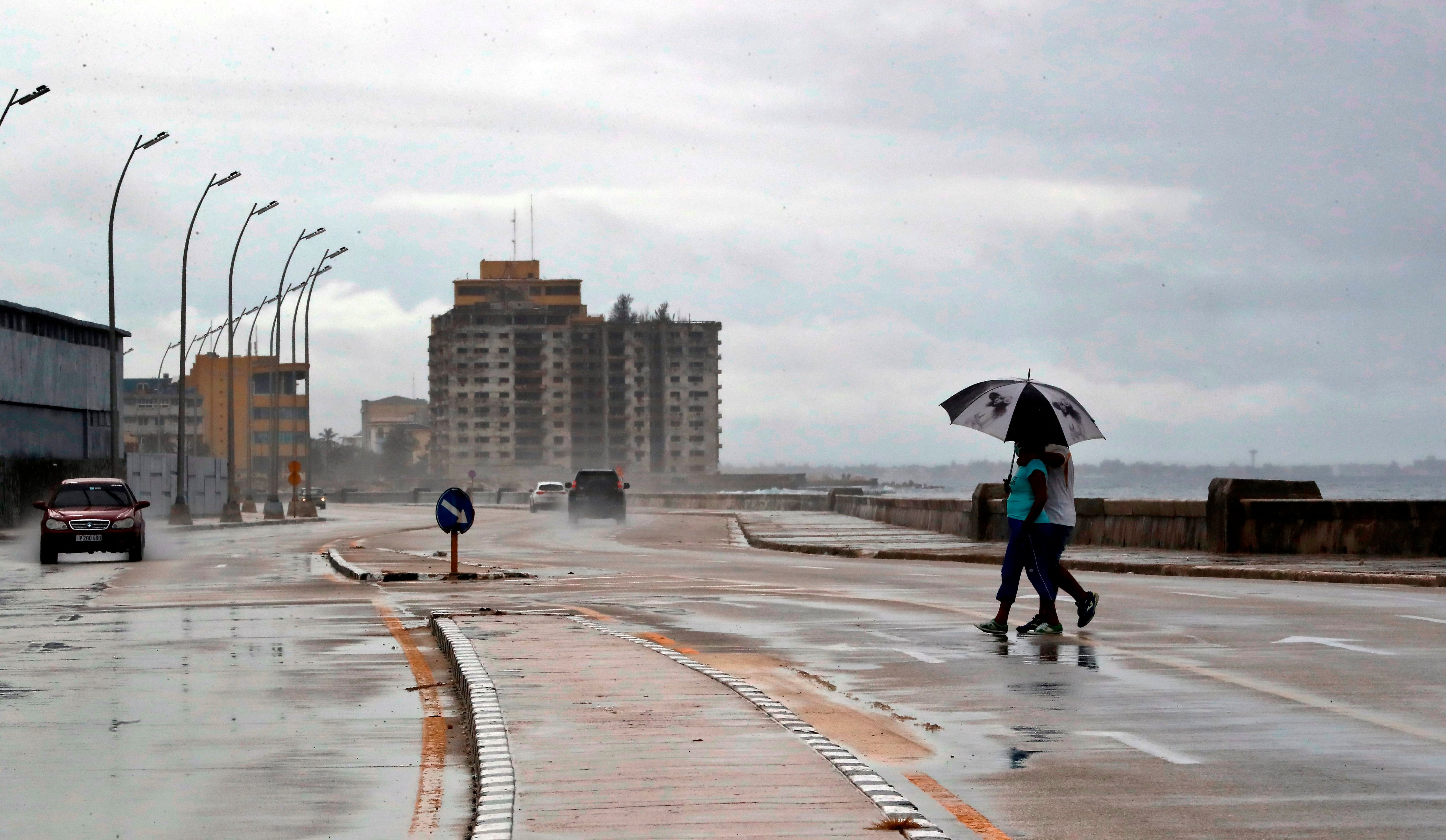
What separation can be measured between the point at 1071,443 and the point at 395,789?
894 centimetres

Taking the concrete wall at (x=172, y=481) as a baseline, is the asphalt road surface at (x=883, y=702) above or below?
below

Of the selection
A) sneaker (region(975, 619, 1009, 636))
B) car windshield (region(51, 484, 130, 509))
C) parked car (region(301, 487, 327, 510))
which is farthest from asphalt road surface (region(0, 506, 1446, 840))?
parked car (region(301, 487, 327, 510))

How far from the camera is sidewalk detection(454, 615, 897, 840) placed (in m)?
7.36

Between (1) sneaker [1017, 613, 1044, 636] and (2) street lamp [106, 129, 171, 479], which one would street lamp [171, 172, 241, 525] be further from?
(1) sneaker [1017, 613, 1044, 636]

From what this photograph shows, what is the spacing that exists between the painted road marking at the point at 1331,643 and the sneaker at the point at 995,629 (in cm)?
218

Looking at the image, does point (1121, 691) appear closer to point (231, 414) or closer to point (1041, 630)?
point (1041, 630)

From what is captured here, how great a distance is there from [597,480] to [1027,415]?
52.3 m

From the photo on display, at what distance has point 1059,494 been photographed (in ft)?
52.7

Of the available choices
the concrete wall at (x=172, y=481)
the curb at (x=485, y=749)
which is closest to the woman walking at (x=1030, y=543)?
the curb at (x=485, y=749)

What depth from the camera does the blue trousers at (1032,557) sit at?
52.6ft

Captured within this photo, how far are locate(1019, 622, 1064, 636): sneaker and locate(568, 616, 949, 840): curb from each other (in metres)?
3.98

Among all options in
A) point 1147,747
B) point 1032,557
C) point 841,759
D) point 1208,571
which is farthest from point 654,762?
point 1208,571

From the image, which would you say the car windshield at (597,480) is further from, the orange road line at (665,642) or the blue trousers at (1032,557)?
the blue trousers at (1032,557)

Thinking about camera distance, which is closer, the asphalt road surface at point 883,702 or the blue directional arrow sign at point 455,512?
the asphalt road surface at point 883,702
